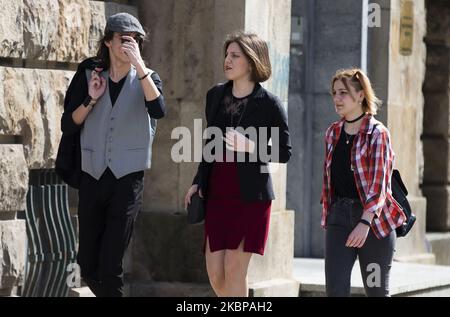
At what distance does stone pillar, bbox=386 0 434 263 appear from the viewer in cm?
1216

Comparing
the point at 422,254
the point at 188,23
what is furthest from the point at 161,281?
the point at 422,254

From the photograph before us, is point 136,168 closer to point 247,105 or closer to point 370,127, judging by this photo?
point 247,105

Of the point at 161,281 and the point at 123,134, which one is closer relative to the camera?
the point at 123,134

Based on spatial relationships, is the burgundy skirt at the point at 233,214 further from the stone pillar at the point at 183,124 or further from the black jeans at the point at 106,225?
the stone pillar at the point at 183,124

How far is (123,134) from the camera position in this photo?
7.08 meters

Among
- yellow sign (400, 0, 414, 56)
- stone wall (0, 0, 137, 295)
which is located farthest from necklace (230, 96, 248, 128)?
yellow sign (400, 0, 414, 56)

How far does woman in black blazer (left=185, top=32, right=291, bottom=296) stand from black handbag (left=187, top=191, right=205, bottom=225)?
0.03 metres

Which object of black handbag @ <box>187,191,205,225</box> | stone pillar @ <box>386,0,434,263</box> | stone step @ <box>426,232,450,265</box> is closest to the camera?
black handbag @ <box>187,191,205,225</box>

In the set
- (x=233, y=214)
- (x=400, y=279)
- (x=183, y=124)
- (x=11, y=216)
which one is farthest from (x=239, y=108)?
(x=400, y=279)

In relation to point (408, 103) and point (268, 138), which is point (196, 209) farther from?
point (408, 103)

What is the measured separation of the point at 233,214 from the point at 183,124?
2.18 meters

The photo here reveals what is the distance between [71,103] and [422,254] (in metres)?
6.39

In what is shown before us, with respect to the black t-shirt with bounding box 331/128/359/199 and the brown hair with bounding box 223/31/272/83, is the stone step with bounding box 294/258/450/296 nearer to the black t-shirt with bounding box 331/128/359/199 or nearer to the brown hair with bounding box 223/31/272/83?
the black t-shirt with bounding box 331/128/359/199

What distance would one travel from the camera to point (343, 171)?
7203 mm
